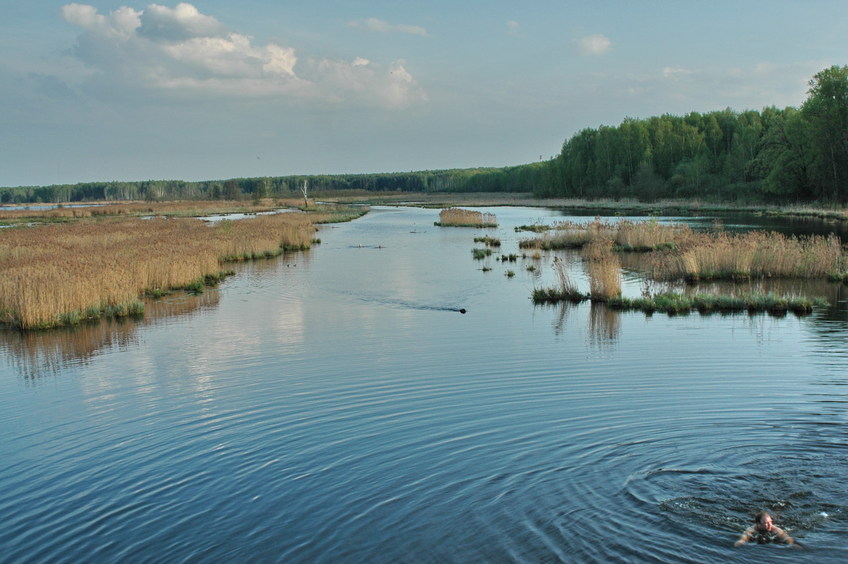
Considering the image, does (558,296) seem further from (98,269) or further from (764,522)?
(764,522)

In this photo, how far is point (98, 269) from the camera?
20938 millimetres

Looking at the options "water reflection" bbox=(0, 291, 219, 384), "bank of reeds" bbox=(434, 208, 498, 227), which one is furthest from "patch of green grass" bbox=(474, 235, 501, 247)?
"water reflection" bbox=(0, 291, 219, 384)

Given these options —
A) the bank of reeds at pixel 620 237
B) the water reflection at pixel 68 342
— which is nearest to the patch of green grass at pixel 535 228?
the bank of reeds at pixel 620 237

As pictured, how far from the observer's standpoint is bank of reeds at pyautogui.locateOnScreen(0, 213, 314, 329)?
716 inches

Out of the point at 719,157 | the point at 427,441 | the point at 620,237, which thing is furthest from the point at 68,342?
the point at 719,157

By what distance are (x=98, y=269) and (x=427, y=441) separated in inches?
612

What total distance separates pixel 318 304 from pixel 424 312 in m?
3.65

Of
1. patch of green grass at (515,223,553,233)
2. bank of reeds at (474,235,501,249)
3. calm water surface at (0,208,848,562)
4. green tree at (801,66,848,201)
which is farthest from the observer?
green tree at (801,66,848,201)

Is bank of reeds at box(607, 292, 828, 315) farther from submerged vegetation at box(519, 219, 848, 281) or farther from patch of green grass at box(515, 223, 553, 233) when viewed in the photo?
patch of green grass at box(515, 223, 553, 233)

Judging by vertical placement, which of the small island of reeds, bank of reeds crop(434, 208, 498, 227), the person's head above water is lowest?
the person's head above water

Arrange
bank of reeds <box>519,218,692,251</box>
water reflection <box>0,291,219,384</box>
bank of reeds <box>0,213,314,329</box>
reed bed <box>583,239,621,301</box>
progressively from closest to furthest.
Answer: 1. water reflection <box>0,291,219,384</box>
2. bank of reeds <box>0,213,314,329</box>
3. reed bed <box>583,239,621,301</box>
4. bank of reeds <box>519,218,692,251</box>

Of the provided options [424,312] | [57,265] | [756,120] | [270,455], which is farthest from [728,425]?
[756,120]

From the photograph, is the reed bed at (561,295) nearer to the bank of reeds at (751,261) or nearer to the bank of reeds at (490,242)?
the bank of reeds at (751,261)

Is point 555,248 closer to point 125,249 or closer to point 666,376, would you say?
point 125,249
